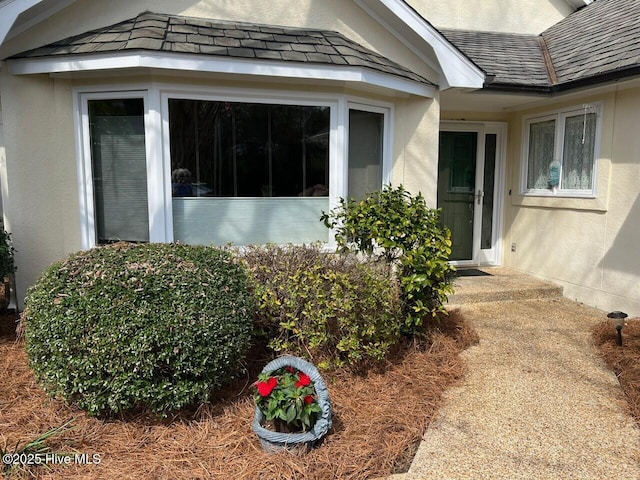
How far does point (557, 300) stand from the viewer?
6469 mm

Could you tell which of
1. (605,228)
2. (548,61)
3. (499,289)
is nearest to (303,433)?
(499,289)

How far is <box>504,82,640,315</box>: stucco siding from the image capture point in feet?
18.4

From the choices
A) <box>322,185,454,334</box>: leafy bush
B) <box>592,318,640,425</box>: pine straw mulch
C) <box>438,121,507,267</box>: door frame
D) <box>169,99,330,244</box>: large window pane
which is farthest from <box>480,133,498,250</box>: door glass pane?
<box>322,185,454,334</box>: leafy bush

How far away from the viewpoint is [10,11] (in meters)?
4.39

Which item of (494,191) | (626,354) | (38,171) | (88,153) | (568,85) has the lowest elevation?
(626,354)

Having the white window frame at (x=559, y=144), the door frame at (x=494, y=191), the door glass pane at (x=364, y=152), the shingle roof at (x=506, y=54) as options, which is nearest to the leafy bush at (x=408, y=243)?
the door glass pane at (x=364, y=152)

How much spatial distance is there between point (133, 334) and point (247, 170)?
2.67 meters

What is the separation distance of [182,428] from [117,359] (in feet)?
2.32

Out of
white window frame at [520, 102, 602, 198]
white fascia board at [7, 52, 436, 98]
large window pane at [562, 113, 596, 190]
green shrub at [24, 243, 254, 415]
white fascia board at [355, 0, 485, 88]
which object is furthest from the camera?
large window pane at [562, 113, 596, 190]

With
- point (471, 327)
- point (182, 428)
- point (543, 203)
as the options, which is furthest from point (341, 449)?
point (543, 203)

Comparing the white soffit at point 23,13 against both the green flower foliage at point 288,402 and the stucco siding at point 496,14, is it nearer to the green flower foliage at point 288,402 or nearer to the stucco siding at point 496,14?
the green flower foliage at point 288,402

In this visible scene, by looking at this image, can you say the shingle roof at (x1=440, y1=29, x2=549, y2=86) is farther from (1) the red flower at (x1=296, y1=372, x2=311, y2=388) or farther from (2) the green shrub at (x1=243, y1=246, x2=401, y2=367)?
(1) the red flower at (x1=296, y1=372, x2=311, y2=388)

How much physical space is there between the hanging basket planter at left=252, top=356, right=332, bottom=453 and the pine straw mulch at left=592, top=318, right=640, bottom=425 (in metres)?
2.38

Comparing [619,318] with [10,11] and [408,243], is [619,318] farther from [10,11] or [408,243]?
[10,11]
